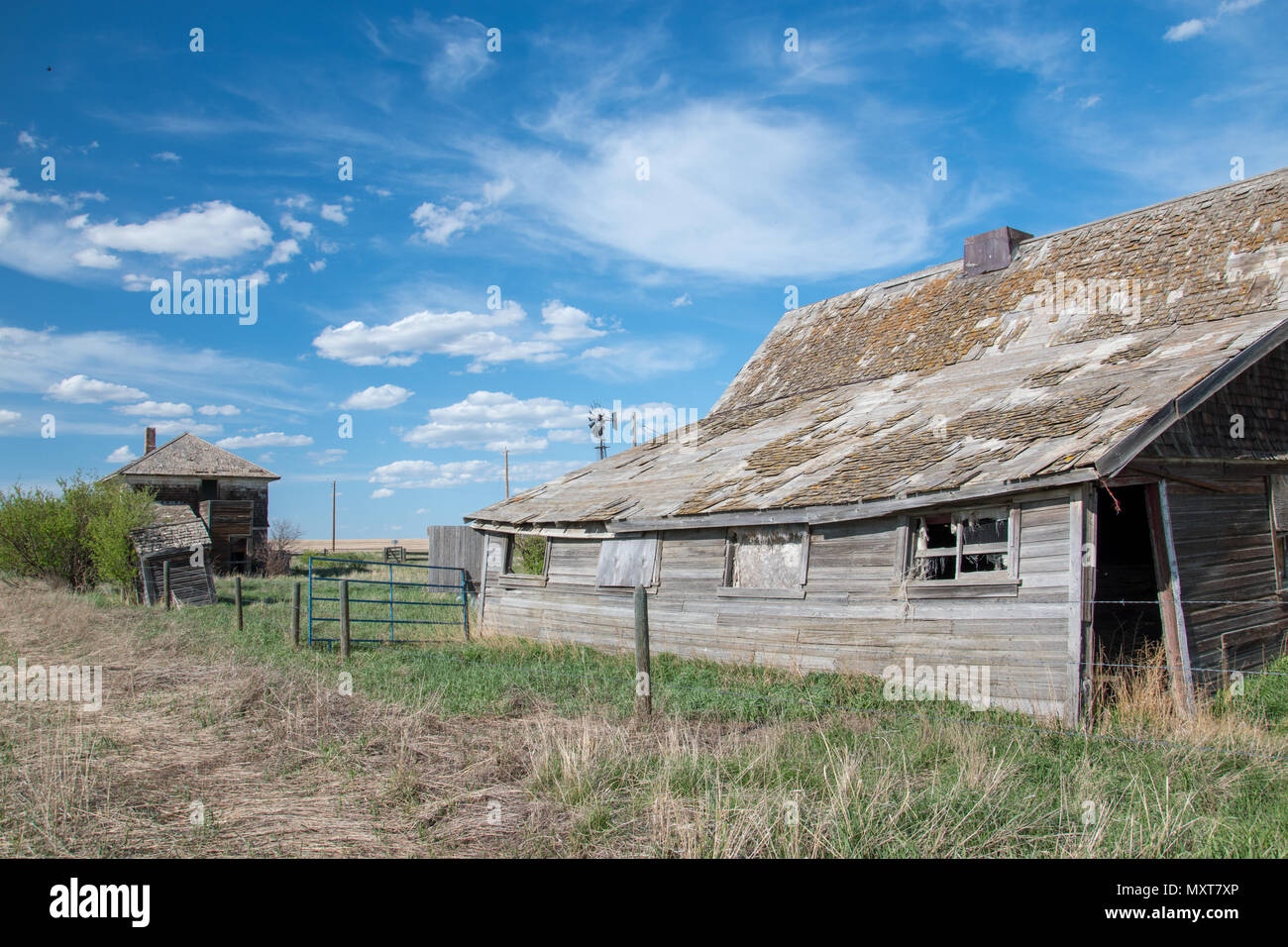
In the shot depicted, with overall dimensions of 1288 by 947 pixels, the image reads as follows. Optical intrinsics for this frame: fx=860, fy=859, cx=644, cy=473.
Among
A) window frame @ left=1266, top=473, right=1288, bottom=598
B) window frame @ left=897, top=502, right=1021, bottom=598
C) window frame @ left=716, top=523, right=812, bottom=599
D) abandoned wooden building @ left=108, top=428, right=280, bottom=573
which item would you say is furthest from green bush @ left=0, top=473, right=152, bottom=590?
window frame @ left=1266, top=473, right=1288, bottom=598

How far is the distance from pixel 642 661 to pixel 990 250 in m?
14.9

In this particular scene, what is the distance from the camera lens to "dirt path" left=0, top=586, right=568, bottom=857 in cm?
536

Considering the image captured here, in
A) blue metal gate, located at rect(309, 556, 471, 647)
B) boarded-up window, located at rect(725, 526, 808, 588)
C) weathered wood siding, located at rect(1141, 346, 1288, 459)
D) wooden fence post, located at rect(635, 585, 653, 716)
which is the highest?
weathered wood siding, located at rect(1141, 346, 1288, 459)

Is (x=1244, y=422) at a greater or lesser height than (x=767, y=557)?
greater

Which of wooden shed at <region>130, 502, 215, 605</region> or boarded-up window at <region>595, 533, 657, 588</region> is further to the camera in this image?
wooden shed at <region>130, 502, 215, 605</region>

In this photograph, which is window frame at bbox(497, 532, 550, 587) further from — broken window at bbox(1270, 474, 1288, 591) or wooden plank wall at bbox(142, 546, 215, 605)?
broken window at bbox(1270, 474, 1288, 591)

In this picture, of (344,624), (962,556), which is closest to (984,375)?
(962,556)

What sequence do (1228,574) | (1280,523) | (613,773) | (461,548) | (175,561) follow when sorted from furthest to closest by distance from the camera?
(461,548) → (175,561) → (1280,523) → (1228,574) → (613,773)

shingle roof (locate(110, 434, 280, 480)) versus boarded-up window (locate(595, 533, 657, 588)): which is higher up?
shingle roof (locate(110, 434, 280, 480))

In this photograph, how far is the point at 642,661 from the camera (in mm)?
8031

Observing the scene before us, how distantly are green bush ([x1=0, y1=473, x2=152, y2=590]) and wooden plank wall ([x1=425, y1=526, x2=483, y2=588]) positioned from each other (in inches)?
340

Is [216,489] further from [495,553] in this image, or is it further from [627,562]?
[627,562]
